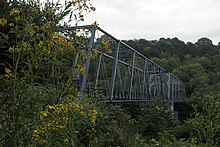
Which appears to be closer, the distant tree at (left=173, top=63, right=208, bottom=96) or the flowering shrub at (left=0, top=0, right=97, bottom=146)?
the flowering shrub at (left=0, top=0, right=97, bottom=146)

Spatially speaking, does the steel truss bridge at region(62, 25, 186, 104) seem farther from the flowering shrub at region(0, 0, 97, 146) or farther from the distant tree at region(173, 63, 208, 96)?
the distant tree at region(173, 63, 208, 96)

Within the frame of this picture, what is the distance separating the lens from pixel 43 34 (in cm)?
193

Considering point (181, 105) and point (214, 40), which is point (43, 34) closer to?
point (181, 105)

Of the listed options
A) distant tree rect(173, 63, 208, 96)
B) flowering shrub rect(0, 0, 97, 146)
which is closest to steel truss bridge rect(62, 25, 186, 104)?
flowering shrub rect(0, 0, 97, 146)

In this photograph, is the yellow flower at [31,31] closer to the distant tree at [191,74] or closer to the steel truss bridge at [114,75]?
the steel truss bridge at [114,75]

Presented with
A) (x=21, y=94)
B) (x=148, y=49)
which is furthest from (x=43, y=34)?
(x=148, y=49)

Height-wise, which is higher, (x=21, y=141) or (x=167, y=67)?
(x=167, y=67)

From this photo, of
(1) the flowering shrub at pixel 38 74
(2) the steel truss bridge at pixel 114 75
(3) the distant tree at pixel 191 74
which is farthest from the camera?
(3) the distant tree at pixel 191 74

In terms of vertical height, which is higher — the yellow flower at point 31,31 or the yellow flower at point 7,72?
the yellow flower at point 31,31

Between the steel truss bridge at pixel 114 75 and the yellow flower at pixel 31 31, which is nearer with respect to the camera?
the yellow flower at pixel 31 31

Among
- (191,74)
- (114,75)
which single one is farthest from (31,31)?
(191,74)

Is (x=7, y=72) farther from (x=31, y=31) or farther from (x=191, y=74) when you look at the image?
(x=191, y=74)

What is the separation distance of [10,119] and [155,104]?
9.55 m

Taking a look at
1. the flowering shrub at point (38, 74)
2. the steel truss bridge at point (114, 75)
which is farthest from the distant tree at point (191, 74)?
the flowering shrub at point (38, 74)
